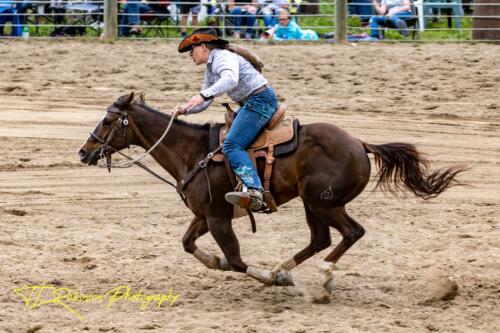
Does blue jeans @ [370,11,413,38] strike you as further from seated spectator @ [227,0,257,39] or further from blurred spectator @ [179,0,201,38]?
blurred spectator @ [179,0,201,38]

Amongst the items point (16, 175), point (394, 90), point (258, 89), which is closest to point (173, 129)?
point (258, 89)

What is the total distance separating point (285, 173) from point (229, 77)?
36.3 inches

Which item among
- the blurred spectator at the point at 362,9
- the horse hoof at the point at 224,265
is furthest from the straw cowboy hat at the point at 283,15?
the horse hoof at the point at 224,265

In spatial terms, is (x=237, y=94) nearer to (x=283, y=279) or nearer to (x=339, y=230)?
(x=339, y=230)

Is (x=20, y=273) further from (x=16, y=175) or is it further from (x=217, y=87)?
(x=16, y=175)

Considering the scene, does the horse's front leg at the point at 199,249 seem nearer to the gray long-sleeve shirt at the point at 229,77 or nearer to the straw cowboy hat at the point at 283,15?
the gray long-sleeve shirt at the point at 229,77

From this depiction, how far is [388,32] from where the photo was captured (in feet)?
65.2

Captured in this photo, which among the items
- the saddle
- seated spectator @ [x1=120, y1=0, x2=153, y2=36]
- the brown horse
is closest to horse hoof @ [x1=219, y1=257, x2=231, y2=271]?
the brown horse

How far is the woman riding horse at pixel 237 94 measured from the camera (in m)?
8.34

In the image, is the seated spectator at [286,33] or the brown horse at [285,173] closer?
the brown horse at [285,173]

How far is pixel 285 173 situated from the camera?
8531mm

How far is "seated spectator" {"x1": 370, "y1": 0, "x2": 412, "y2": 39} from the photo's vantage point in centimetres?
1938

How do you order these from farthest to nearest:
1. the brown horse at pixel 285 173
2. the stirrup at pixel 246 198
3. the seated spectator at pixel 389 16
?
the seated spectator at pixel 389 16, the brown horse at pixel 285 173, the stirrup at pixel 246 198

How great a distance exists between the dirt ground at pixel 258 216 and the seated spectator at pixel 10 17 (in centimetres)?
91
